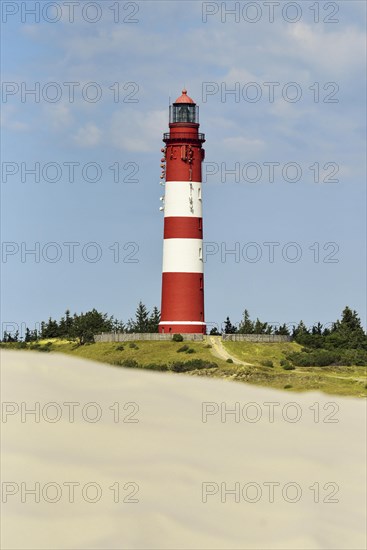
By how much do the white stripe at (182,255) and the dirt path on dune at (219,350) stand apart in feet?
15.1

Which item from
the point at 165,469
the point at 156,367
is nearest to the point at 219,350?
the point at 156,367

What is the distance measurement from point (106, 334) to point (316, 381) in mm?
22322

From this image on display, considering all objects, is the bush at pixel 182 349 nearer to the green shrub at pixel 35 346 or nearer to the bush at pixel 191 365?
the bush at pixel 191 365

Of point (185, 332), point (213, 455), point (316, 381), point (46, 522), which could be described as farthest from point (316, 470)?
point (185, 332)

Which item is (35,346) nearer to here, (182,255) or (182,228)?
(182,255)

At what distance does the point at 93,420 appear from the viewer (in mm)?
40062

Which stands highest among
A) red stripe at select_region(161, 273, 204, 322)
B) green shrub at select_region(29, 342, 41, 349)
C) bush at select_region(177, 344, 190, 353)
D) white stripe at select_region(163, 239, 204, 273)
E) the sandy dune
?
white stripe at select_region(163, 239, 204, 273)

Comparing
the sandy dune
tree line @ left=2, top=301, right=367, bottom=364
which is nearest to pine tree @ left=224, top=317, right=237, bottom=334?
tree line @ left=2, top=301, right=367, bottom=364

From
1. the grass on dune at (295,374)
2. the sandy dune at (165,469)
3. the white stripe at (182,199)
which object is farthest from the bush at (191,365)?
the sandy dune at (165,469)

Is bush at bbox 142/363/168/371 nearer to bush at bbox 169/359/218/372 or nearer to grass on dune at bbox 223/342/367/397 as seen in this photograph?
bush at bbox 169/359/218/372

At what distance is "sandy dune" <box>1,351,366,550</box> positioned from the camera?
31066 mm

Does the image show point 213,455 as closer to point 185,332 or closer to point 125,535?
point 125,535

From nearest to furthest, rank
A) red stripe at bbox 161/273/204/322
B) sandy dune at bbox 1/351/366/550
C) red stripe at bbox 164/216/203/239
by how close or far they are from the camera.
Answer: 1. sandy dune at bbox 1/351/366/550
2. red stripe at bbox 161/273/204/322
3. red stripe at bbox 164/216/203/239

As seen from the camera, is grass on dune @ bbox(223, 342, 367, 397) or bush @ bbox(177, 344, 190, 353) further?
bush @ bbox(177, 344, 190, 353)
